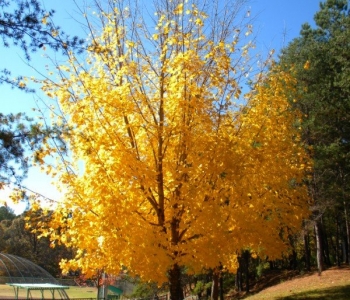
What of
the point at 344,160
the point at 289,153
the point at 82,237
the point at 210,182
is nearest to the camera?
the point at 82,237

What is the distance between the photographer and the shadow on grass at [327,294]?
13.2m

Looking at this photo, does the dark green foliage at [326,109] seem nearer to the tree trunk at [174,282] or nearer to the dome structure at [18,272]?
the tree trunk at [174,282]

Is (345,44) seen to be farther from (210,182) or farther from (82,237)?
(82,237)

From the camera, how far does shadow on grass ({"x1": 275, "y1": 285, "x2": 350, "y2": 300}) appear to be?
1320 cm

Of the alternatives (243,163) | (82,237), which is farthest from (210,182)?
(82,237)

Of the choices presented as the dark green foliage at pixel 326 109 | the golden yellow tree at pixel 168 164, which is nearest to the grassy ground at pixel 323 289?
the dark green foliage at pixel 326 109

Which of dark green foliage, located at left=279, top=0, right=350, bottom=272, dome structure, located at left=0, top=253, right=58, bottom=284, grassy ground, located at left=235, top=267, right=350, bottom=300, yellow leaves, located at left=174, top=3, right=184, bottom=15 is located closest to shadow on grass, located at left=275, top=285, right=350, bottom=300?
grassy ground, located at left=235, top=267, right=350, bottom=300

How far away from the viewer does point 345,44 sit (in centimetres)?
1719

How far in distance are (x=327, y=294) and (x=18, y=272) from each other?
15.6m

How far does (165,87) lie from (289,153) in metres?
2.89

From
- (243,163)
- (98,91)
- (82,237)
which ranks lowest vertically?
(82,237)

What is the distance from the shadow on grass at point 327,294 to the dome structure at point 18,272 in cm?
1329

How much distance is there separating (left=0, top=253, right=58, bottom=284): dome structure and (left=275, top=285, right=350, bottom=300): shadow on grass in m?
13.3

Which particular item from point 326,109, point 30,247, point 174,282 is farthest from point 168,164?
point 30,247
